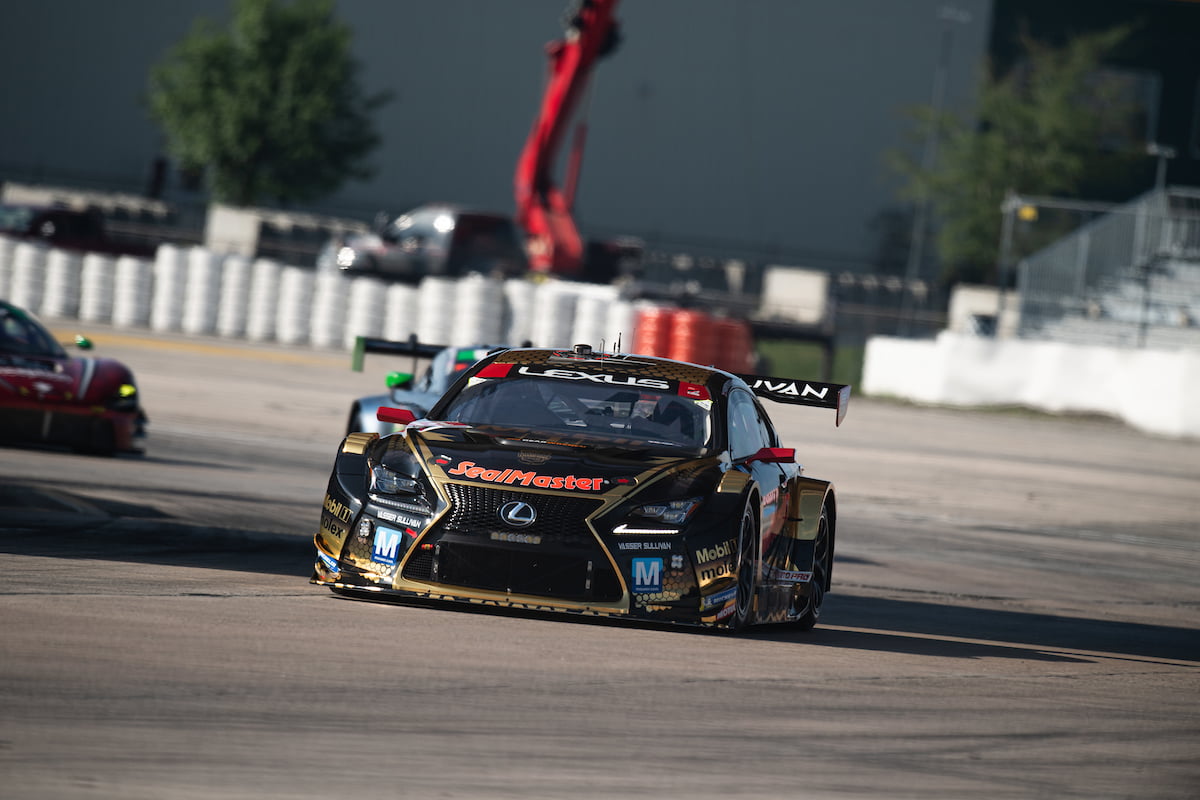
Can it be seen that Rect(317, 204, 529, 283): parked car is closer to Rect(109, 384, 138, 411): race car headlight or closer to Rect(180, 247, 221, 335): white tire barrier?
Rect(180, 247, 221, 335): white tire barrier

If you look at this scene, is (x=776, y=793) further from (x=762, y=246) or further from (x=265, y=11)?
(x=762, y=246)

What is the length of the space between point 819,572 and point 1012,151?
42.3m

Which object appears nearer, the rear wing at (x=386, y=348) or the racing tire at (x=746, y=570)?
the racing tire at (x=746, y=570)

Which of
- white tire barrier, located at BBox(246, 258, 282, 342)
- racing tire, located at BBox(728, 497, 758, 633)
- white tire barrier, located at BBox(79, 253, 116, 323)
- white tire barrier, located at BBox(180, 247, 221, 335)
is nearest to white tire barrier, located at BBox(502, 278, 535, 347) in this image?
white tire barrier, located at BBox(246, 258, 282, 342)

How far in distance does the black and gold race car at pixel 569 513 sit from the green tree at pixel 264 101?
41.6 meters

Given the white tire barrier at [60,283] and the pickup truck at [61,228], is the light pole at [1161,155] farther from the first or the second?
the white tire barrier at [60,283]

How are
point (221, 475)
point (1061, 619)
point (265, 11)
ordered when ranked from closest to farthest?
point (1061, 619) → point (221, 475) → point (265, 11)

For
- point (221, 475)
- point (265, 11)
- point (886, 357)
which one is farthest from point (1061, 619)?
point (265, 11)

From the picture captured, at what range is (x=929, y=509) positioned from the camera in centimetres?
1731

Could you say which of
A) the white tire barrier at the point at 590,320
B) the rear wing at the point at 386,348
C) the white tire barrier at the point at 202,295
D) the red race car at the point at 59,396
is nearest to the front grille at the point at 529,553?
the rear wing at the point at 386,348

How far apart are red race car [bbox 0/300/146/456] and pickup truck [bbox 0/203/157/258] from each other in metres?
19.3

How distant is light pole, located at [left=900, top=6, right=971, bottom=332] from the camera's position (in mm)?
50438

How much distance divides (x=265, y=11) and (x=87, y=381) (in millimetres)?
36227

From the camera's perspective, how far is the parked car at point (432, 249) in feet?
117
